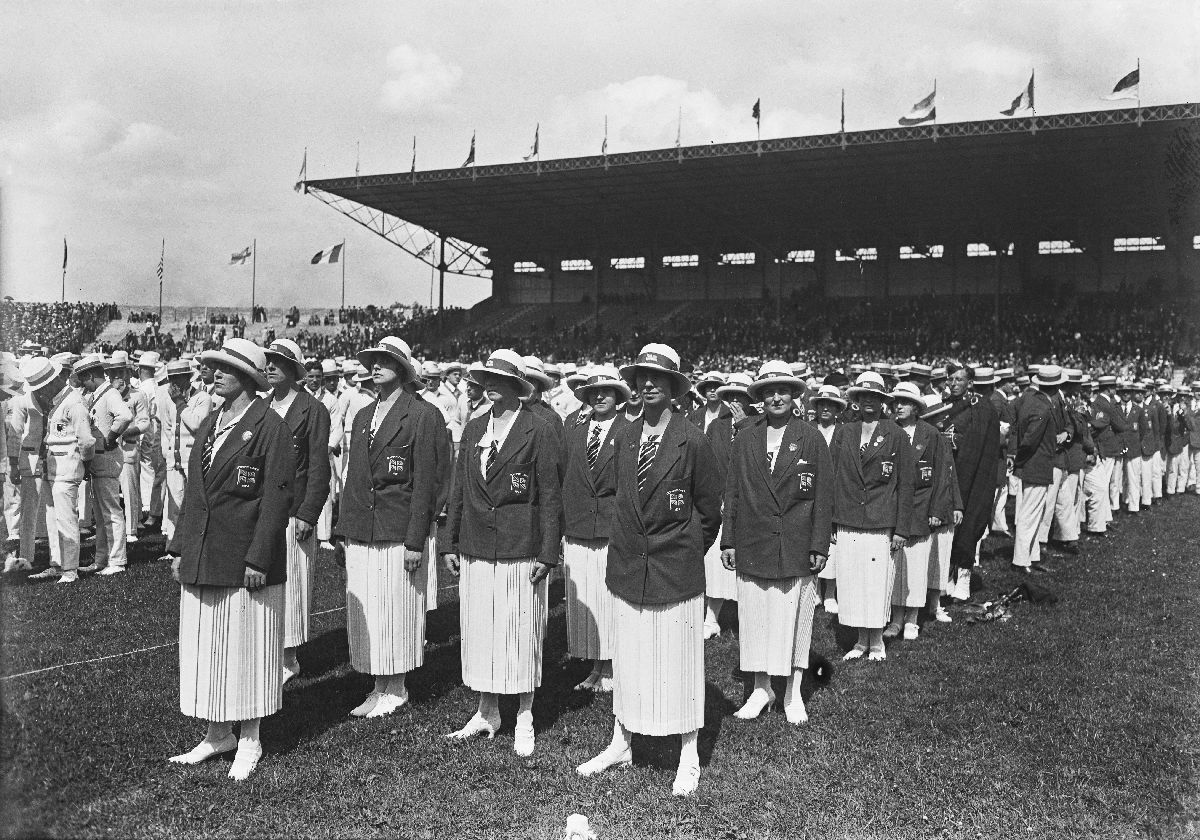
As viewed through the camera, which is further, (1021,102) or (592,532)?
(1021,102)

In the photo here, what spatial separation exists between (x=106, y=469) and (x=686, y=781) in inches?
308

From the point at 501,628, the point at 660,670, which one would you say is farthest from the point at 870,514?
the point at 501,628

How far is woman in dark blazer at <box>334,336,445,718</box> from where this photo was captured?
20.4ft

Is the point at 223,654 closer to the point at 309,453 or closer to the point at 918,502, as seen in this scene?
the point at 309,453

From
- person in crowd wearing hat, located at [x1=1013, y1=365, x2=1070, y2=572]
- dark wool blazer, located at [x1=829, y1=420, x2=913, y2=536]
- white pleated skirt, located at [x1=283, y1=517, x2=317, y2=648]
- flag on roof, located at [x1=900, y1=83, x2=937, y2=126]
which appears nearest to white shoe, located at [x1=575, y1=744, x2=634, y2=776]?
white pleated skirt, located at [x1=283, y1=517, x2=317, y2=648]

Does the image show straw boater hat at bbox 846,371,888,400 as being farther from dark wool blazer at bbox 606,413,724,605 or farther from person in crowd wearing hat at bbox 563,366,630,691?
dark wool blazer at bbox 606,413,724,605

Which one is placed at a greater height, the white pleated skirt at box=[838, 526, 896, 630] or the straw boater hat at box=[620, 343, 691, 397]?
the straw boater hat at box=[620, 343, 691, 397]

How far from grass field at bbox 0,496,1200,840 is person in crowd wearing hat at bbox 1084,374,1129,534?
620 centimetres

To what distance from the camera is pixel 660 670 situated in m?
5.17

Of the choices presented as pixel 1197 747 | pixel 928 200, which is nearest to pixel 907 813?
pixel 1197 747

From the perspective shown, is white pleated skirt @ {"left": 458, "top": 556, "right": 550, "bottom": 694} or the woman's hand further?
the woman's hand

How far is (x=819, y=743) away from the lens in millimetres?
5867

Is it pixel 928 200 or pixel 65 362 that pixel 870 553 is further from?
pixel 928 200

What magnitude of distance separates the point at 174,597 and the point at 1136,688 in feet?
27.4
